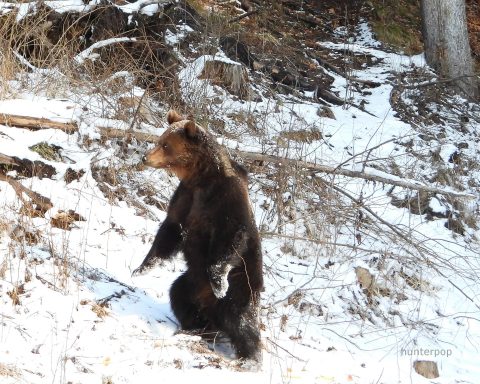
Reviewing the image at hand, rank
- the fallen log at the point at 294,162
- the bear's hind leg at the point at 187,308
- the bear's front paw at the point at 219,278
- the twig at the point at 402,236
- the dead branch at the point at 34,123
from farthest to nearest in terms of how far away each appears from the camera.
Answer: the fallen log at the point at 294,162, the twig at the point at 402,236, the dead branch at the point at 34,123, the bear's hind leg at the point at 187,308, the bear's front paw at the point at 219,278

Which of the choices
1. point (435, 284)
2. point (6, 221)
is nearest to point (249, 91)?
point (435, 284)

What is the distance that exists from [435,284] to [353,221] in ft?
3.63

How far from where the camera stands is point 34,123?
24.3 ft

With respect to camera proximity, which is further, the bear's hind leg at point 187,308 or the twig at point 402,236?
the twig at point 402,236

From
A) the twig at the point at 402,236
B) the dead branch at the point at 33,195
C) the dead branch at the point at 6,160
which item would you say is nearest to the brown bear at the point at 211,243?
the dead branch at the point at 33,195

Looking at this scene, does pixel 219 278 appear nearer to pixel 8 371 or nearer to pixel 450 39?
pixel 8 371

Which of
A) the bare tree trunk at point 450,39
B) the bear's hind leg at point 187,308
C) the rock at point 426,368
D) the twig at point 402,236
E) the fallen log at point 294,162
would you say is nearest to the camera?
the bear's hind leg at point 187,308

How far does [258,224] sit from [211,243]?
9.45 feet

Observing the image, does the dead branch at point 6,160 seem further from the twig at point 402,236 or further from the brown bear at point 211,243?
the twig at point 402,236

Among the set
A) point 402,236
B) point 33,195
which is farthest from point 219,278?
point 402,236

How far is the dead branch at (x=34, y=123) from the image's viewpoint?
23.6 ft

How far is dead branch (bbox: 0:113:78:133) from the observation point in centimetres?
720

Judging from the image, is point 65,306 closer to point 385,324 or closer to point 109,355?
point 109,355

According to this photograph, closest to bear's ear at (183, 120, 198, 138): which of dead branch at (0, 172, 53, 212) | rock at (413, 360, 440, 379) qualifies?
dead branch at (0, 172, 53, 212)
